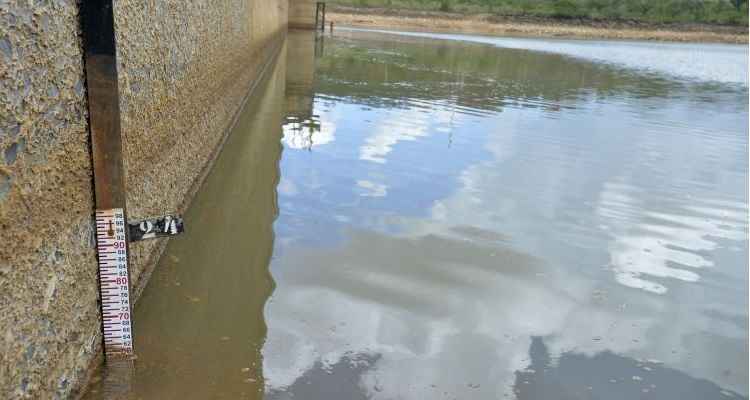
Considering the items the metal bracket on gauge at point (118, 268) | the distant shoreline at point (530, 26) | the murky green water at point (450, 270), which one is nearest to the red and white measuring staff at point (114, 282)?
the metal bracket on gauge at point (118, 268)

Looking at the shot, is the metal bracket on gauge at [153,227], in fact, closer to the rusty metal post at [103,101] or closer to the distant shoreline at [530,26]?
the rusty metal post at [103,101]

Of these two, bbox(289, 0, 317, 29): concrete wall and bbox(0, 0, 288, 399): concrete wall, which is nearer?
bbox(0, 0, 288, 399): concrete wall

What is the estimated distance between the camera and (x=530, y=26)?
172ft

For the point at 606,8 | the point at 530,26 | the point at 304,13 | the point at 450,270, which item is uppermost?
the point at 606,8

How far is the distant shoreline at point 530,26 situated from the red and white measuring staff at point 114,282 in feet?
143

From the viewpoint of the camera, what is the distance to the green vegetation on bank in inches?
2132

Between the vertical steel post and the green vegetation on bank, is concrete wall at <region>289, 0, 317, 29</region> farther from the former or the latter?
the vertical steel post

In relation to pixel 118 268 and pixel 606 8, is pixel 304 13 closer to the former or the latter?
pixel 118 268

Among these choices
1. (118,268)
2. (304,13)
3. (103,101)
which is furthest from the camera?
(304,13)

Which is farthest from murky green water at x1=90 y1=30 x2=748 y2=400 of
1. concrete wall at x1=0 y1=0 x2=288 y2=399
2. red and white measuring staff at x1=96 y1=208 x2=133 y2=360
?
concrete wall at x1=0 y1=0 x2=288 y2=399

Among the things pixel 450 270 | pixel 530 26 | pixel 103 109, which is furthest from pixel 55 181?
pixel 530 26

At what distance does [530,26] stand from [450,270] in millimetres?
51848

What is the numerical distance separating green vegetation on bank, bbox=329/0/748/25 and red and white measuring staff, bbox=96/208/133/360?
50.0 m

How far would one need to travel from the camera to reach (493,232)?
5.00m
